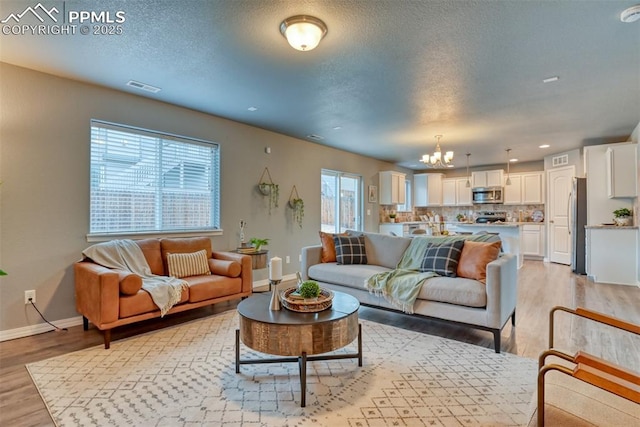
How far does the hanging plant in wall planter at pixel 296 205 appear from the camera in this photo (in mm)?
5664

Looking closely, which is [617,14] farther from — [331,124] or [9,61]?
[9,61]

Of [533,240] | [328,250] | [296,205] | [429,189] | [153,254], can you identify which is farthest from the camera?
[429,189]

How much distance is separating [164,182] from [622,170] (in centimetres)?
703

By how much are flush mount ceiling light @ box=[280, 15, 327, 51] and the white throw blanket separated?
8.01ft

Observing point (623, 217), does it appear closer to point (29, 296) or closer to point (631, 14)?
point (631, 14)

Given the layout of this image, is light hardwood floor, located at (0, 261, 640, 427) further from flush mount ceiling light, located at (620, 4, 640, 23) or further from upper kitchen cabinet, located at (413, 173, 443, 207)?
upper kitchen cabinet, located at (413, 173, 443, 207)

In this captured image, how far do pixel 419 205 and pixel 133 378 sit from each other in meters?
8.84

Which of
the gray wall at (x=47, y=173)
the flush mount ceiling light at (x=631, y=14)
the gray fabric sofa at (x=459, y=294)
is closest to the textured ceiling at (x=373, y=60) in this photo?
the flush mount ceiling light at (x=631, y=14)

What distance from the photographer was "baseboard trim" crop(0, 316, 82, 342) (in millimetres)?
2936

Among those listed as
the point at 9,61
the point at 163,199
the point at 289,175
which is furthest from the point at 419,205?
the point at 9,61

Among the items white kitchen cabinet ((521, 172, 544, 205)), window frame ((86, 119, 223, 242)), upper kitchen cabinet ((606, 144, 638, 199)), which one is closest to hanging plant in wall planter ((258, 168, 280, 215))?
window frame ((86, 119, 223, 242))

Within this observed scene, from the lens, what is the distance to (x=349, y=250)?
402cm

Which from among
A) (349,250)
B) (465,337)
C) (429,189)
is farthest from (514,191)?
(465,337)

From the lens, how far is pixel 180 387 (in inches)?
83.5
